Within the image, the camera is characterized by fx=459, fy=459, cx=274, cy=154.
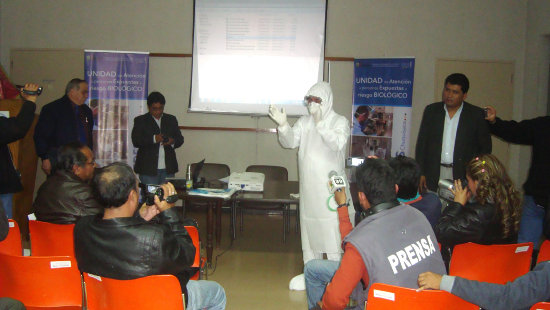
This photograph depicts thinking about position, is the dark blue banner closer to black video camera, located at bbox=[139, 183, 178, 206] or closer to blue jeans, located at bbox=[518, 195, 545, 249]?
blue jeans, located at bbox=[518, 195, 545, 249]

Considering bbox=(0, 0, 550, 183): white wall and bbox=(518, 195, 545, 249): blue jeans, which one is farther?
bbox=(0, 0, 550, 183): white wall

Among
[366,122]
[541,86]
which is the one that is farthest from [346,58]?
[541,86]

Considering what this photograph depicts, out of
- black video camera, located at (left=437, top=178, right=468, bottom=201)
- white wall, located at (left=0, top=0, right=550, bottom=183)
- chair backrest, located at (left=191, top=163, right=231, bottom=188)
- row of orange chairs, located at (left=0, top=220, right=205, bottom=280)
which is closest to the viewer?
row of orange chairs, located at (left=0, top=220, right=205, bottom=280)

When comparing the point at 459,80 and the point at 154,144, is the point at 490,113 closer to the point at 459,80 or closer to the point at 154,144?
the point at 459,80

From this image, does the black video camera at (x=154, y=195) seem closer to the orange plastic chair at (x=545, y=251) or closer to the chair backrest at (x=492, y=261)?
the chair backrest at (x=492, y=261)

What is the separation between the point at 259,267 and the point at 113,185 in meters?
2.44

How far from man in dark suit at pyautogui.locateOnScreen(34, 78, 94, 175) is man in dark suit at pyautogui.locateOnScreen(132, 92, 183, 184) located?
0.54 metres

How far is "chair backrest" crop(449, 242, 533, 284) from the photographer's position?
80.7 inches

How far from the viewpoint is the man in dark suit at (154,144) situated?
15.9 ft

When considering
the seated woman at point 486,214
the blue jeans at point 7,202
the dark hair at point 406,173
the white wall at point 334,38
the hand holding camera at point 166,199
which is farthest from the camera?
the white wall at point 334,38

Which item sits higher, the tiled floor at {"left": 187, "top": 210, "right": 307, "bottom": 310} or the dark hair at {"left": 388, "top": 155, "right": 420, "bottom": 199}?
the dark hair at {"left": 388, "top": 155, "right": 420, "bottom": 199}

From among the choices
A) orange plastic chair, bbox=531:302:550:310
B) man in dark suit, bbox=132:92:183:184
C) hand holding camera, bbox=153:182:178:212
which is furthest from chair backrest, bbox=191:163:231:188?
orange plastic chair, bbox=531:302:550:310

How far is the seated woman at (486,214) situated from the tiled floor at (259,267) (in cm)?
137

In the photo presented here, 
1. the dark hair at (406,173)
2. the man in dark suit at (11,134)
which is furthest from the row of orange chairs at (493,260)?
the man in dark suit at (11,134)
